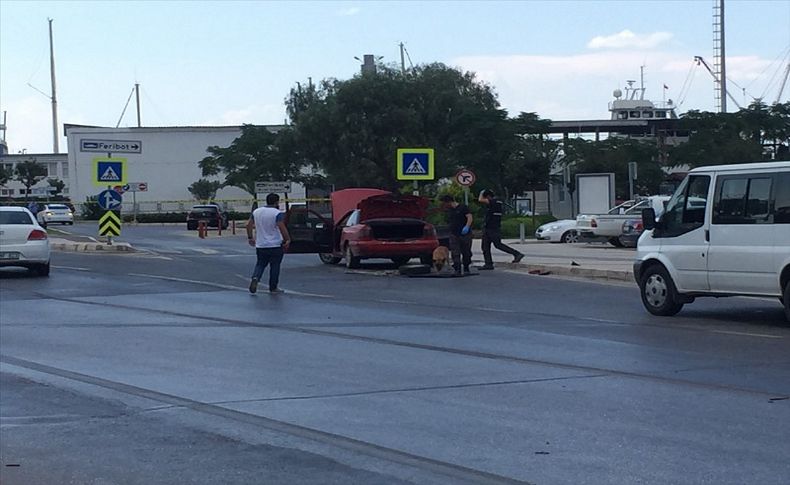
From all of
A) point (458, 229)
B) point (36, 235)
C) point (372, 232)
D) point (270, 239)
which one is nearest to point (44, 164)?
point (36, 235)

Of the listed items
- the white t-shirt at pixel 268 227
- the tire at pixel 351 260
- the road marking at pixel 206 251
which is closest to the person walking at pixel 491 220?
the tire at pixel 351 260

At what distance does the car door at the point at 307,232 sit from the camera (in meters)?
27.2

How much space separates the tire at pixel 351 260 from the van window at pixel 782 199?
12823mm

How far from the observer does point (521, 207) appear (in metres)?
61.0

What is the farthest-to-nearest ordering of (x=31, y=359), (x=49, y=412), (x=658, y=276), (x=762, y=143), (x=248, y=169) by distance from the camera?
(x=248, y=169) → (x=762, y=143) → (x=658, y=276) → (x=31, y=359) → (x=49, y=412)

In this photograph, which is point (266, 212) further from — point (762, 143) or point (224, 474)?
point (762, 143)

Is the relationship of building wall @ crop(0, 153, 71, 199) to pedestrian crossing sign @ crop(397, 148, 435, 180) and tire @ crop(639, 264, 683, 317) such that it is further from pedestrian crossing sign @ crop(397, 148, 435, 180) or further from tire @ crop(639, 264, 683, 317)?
tire @ crop(639, 264, 683, 317)

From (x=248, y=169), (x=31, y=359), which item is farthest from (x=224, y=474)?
(x=248, y=169)

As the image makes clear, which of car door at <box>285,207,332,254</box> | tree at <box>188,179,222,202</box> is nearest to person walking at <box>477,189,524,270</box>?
car door at <box>285,207,332,254</box>

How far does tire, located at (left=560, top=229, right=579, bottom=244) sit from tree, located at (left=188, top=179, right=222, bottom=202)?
53.3 meters

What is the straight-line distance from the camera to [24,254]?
2464 centimetres

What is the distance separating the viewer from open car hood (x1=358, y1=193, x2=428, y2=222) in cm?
2595

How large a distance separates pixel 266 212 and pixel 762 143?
45.8 meters

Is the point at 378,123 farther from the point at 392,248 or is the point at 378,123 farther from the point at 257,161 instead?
the point at 392,248
